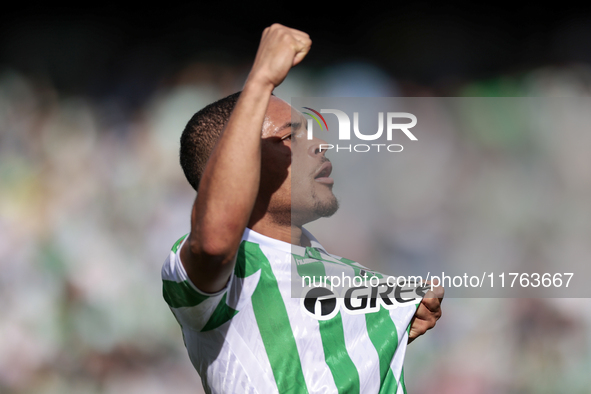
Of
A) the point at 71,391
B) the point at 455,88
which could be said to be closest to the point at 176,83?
the point at 455,88

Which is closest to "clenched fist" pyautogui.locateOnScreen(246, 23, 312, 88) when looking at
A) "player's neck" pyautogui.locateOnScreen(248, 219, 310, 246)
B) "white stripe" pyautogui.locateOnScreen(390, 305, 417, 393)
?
"player's neck" pyautogui.locateOnScreen(248, 219, 310, 246)

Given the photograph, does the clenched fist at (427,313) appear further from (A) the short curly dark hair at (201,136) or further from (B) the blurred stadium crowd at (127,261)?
(B) the blurred stadium crowd at (127,261)

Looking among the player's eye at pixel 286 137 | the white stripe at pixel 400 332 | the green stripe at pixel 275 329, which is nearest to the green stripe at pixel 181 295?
the green stripe at pixel 275 329

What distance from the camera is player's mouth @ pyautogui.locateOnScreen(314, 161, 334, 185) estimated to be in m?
0.86

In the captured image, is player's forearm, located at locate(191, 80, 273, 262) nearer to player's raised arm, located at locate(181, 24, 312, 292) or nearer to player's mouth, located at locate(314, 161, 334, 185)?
player's raised arm, located at locate(181, 24, 312, 292)

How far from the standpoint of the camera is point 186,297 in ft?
2.03

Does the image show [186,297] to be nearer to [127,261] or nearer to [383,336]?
[383,336]

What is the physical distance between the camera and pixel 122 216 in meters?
2.17

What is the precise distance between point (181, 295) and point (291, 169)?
0.31 m

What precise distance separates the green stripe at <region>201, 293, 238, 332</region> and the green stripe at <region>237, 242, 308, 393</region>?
0.04 metres

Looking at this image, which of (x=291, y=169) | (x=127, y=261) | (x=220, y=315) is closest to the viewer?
(x=220, y=315)

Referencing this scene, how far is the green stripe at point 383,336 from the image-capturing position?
0.85 meters

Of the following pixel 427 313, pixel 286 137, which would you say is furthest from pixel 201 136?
pixel 427 313

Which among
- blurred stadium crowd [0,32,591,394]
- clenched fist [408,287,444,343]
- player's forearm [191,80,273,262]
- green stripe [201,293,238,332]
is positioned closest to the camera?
player's forearm [191,80,273,262]
